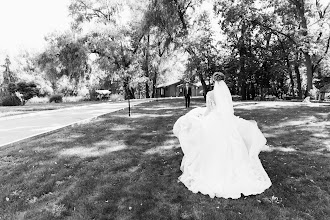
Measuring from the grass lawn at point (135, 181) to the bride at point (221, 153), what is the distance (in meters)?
0.26

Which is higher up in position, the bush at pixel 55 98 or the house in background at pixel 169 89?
the house in background at pixel 169 89

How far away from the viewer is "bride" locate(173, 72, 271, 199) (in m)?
5.62

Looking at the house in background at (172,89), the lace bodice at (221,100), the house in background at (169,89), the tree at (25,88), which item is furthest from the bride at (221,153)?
the house in background at (169,89)

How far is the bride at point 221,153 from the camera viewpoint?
5621 millimetres

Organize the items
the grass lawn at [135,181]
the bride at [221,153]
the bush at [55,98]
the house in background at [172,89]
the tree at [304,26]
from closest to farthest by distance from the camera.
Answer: the grass lawn at [135,181] → the bride at [221,153] → the tree at [304,26] → the bush at [55,98] → the house in background at [172,89]

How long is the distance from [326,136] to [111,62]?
1309 inches

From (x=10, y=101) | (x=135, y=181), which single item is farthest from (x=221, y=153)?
(x=10, y=101)

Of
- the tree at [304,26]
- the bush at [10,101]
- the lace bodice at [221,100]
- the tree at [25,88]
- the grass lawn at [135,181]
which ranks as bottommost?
the grass lawn at [135,181]

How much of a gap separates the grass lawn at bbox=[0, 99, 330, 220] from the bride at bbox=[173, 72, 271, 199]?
0.26 m

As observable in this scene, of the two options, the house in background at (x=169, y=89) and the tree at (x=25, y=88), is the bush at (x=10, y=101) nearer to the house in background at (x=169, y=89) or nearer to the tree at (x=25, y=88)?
the tree at (x=25, y=88)

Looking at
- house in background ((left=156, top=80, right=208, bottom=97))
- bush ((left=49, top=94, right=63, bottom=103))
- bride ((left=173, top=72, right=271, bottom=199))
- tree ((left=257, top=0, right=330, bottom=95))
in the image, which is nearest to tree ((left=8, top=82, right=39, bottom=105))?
bush ((left=49, top=94, right=63, bottom=103))

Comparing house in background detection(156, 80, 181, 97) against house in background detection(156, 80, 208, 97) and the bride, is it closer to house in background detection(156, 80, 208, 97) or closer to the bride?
house in background detection(156, 80, 208, 97)

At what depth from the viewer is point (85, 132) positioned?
11.2m

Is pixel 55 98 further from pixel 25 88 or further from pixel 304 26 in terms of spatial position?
pixel 304 26
